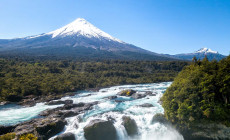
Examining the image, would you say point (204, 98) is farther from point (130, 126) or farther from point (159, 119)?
point (130, 126)

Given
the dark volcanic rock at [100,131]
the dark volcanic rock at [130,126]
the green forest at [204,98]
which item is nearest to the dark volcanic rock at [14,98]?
the dark volcanic rock at [100,131]

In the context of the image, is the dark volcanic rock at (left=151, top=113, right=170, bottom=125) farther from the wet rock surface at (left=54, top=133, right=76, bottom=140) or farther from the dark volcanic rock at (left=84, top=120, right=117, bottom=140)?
the wet rock surface at (left=54, top=133, right=76, bottom=140)

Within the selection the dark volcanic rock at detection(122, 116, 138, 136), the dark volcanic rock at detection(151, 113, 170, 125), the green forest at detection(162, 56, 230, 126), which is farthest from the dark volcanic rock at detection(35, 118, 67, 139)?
the green forest at detection(162, 56, 230, 126)

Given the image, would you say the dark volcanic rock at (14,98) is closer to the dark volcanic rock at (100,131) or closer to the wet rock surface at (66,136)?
the wet rock surface at (66,136)

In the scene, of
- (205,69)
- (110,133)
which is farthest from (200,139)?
(110,133)

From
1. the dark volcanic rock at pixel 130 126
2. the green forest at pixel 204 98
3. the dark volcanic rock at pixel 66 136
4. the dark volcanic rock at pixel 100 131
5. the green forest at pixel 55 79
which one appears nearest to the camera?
the green forest at pixel 204 98

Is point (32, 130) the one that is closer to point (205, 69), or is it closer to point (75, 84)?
point (205, 69)
